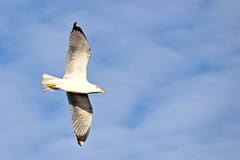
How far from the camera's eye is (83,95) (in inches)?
1130

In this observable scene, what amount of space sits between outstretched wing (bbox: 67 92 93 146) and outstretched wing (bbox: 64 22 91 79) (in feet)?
3.79

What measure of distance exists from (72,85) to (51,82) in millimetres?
Result: 795

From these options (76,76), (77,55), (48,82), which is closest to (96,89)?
(76,76)

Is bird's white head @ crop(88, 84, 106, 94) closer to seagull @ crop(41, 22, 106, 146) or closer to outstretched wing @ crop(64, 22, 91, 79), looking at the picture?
seagull @ crop(41, 22, 106, 146)

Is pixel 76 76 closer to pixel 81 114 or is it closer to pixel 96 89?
pixel 96 89

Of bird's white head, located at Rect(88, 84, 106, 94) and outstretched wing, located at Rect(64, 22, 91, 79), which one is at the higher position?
outstretched wing, located at Rect(64, 22, 91, 79)

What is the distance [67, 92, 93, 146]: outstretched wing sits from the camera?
28734 millimetres

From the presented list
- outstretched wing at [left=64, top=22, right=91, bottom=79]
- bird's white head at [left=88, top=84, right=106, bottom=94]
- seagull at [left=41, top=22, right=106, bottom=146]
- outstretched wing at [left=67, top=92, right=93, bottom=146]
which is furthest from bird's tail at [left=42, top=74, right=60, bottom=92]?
bird's white head at [left=88, top=84, right=106, bottom=94]

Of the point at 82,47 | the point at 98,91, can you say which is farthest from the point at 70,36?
the point at 98,91

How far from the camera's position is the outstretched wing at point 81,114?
94.3 feet

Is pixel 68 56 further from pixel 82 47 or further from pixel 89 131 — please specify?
pixel 89 131

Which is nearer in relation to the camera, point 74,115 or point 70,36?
point 70,36

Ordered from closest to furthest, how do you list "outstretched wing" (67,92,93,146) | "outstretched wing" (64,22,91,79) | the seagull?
"outstretched wing" (64,22,91,79), the seagull, "outstretched wing" (67,92,93,146)

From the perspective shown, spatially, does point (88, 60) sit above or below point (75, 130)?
above
